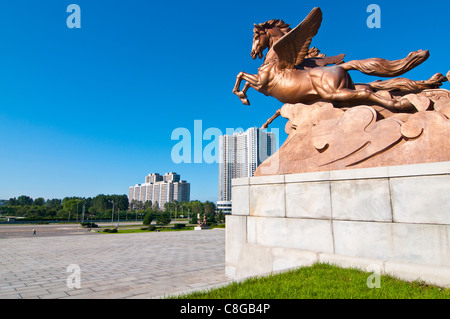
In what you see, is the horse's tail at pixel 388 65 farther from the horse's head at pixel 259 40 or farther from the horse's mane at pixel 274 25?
the horse's head at pixel 259 40

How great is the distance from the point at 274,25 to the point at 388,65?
132 inches

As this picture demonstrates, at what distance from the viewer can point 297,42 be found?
6.57 metres

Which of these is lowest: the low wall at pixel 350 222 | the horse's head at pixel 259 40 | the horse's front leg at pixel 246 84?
the low wall at pixel 350 222

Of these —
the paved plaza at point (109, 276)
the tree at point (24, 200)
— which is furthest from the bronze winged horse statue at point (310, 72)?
the tree at point (24, 200)

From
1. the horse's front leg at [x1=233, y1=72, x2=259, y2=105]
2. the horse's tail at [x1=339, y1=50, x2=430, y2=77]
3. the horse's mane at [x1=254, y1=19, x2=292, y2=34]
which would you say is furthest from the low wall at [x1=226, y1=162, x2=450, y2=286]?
the horse's mane at [x1=254, y1=19, x2=292, y2=34]

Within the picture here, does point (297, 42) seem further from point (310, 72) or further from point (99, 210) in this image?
point (99, 210)

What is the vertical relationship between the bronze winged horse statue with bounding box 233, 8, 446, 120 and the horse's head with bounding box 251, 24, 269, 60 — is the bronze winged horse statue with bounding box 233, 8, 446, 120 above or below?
below

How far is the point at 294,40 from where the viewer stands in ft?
21.4

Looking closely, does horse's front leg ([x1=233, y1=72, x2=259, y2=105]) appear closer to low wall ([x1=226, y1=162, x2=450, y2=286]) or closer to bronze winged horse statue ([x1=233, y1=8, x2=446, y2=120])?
bronze winged horse statue ([x1=233, y1=8, x2=446, y2=120])

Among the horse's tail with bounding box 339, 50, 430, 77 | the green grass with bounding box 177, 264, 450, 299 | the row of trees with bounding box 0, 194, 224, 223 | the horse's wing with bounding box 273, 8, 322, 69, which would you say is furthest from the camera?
the row of trees with bounding box 0, 194, 224, 223

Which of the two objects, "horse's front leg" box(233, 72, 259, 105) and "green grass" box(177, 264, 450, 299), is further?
"horse's front leg" box(233, 72, 259, 105)

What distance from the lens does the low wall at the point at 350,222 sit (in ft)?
12.3

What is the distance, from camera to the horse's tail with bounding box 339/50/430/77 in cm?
598
